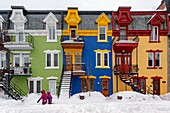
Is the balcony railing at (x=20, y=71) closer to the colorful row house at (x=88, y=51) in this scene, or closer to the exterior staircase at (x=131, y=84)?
the colorful row house at (x=88, y=51)

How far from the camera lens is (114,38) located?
104ft

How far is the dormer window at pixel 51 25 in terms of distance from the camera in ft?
106

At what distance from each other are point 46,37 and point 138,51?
10.4m

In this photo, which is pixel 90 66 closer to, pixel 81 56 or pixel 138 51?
pixel 81 56

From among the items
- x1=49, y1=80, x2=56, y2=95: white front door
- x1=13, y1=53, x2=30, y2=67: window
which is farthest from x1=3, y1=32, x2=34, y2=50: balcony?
x1=49, y1=80, x2=56, y2=95: white front door

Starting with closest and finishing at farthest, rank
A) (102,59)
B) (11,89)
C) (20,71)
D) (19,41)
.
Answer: (11,89)
(20,71)
(19,41)
(102,59)

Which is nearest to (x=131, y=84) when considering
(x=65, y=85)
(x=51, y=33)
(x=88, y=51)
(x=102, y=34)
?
(x=88, y=51)

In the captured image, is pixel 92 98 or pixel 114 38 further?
pixel 114 38

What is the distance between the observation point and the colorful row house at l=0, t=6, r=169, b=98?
31734mm

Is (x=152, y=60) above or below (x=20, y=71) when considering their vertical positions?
above

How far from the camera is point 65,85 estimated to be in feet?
93.9

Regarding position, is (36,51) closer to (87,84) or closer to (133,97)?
(87,84)

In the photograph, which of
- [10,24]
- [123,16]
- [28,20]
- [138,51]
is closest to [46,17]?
[28,20]

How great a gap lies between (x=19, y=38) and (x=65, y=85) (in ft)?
25.9
